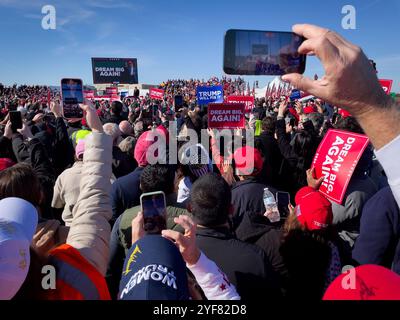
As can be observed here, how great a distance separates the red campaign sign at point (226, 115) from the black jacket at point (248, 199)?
3.34 metres

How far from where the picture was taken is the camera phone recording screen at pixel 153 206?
1.51 metres

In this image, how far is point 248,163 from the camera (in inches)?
133

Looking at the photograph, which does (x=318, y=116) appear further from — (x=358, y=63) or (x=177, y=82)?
(x=177, y=82)

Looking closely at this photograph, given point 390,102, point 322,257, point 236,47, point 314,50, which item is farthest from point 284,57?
point 322,257

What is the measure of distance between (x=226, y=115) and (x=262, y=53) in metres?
5.22

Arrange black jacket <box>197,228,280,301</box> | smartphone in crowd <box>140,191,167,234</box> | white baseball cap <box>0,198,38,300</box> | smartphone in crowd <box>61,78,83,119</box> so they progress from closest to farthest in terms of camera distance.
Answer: white baseball cap <box>0,198,38,300</box>, smartphone in crowd <box>140,191,167,234</box>, black jacket <box>197,228,280,301</box>, smartphone in crowd <box>61,78,83,119</box>

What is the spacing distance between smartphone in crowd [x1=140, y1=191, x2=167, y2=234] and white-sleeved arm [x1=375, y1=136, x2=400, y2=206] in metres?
0.99

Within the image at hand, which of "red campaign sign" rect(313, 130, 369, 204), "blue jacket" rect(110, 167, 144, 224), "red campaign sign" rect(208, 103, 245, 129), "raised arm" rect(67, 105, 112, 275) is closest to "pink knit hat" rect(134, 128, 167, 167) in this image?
"blue jacket" rect(110, 167, 144, 224)

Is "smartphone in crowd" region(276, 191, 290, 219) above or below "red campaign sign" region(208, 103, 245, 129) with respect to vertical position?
below

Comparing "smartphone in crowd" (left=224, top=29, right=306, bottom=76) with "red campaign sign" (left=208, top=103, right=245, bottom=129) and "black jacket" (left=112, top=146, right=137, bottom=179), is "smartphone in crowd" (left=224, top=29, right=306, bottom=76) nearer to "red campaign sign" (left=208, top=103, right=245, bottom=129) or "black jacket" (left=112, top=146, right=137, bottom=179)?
"black jacket" (left=112, top=146, right=137, bottom=179)

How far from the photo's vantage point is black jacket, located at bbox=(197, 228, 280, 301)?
71.3 inches

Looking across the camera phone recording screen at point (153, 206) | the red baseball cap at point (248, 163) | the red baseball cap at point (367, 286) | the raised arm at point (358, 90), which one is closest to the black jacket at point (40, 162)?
the red baseball cap at point (248, 163)

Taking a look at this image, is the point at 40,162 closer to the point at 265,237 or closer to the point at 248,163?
the point at 248,163

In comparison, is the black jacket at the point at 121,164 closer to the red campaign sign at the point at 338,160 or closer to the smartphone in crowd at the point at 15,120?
the smartphone in crowd at the point at 15,120
